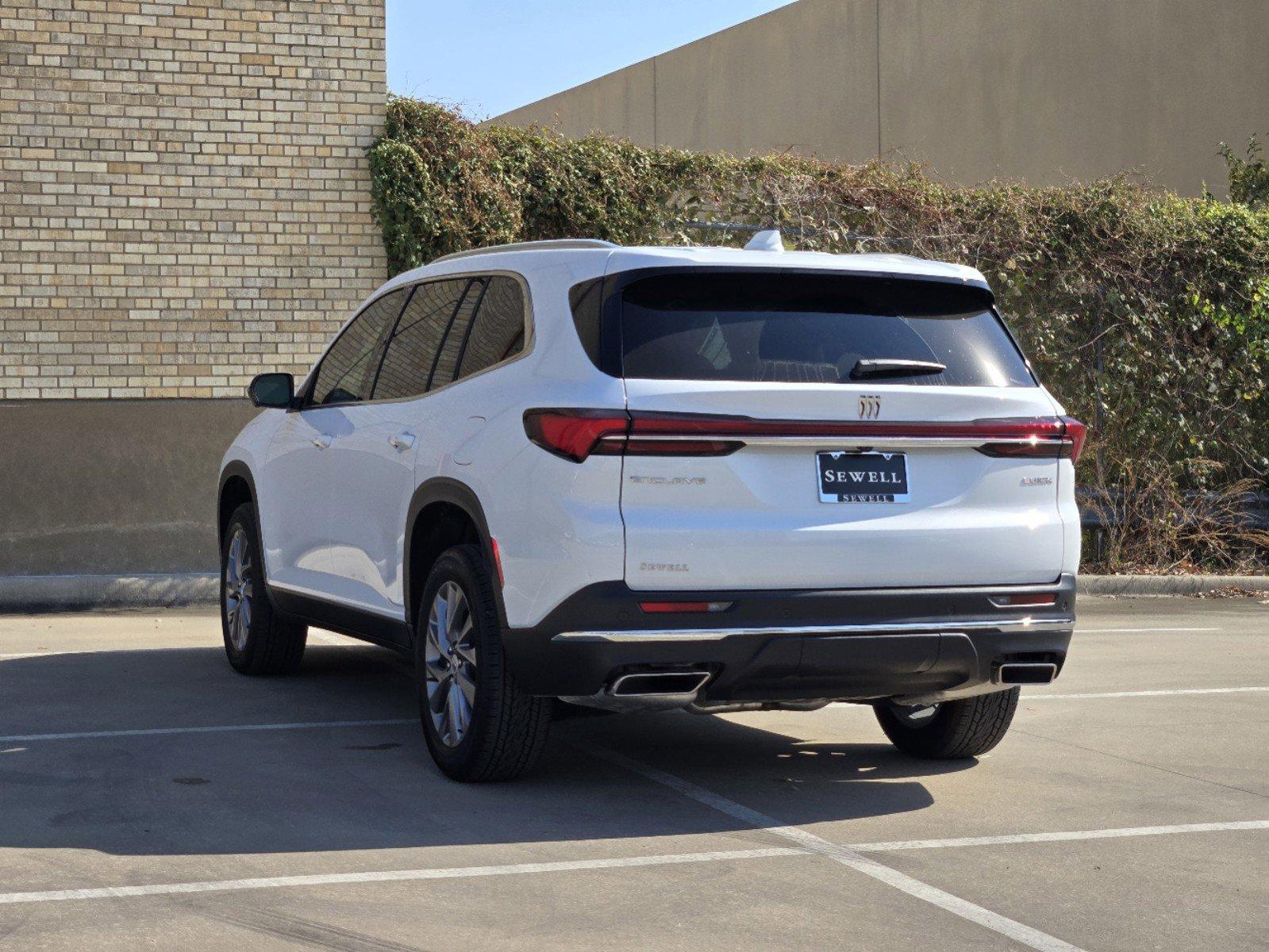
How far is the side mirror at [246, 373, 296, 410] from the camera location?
323 inches

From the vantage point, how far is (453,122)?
1401 cm

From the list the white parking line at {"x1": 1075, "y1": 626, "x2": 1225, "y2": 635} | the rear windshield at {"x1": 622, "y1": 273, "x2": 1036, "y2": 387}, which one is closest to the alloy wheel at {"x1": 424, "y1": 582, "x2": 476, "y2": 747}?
the rear windshield at {"x1": 622, "y1": 273, "x2": 1036, "y2": 387}

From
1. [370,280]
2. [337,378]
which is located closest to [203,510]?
[370,280]

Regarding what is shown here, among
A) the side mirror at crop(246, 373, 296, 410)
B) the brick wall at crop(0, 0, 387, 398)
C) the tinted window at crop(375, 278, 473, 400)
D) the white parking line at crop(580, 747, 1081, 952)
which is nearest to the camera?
the white parking line at crop(580, 747, 1081, 952)

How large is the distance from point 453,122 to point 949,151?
47.7 ft

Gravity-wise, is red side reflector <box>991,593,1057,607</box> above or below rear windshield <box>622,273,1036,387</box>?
below

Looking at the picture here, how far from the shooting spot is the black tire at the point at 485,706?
594 centimetres

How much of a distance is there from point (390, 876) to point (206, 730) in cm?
258

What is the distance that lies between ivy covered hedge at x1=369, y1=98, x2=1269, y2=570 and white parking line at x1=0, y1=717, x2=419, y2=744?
7.23 metres

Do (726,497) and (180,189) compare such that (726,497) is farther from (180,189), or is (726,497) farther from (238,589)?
(180,189)

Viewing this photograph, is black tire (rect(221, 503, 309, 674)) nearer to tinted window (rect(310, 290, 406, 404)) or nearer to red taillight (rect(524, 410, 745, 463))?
tinted window (rect(310, 290, 406, 404))

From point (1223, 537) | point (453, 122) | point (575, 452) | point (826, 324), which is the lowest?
point (1223, 537)

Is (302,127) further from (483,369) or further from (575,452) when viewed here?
(575,452)

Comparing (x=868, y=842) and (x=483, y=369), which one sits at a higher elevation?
(x=483, y=369)
